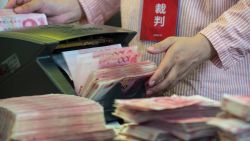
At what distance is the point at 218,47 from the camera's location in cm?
117

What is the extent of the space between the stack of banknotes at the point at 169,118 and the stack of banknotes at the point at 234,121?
32 mm

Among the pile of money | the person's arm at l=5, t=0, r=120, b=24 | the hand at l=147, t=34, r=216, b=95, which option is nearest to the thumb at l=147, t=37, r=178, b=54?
the hand at l=147, t=34, r=216, b=95

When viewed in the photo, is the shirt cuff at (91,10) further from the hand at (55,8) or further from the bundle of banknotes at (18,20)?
the bundle of banknotes at (18,20)

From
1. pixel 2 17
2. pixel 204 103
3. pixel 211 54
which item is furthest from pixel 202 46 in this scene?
pixel 2 17

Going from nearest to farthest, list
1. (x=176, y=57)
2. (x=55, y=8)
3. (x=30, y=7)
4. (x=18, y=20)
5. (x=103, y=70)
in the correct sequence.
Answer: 1. (x=103, y=70)
2. (x=176, y=57)
3. (x=18, y=20)
4. (x=30, y=7)
5. (x=55, y=8)

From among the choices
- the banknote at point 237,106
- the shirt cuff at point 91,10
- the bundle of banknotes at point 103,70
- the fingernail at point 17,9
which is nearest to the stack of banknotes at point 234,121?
the banknote at point 237,106

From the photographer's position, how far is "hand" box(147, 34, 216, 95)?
1112 millimetres

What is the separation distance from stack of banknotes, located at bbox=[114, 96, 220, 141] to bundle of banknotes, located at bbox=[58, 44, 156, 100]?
0.81 feet

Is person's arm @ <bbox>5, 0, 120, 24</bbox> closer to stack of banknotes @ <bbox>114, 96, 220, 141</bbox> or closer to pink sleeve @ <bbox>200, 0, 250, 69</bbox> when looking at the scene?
pink sleeve @ <bbox>200, 0, 250, 69</bbox>

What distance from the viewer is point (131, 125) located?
2.49ft

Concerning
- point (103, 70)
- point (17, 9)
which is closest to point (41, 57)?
point (103, 70)

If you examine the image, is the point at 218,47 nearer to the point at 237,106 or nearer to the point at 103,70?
the point at 103,70

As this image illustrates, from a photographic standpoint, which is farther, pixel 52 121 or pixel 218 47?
pixel 218 47

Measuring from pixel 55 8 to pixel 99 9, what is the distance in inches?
6.7
